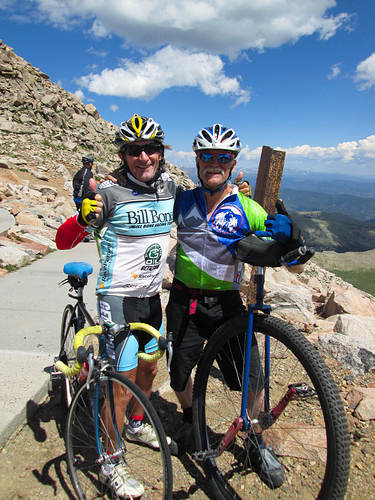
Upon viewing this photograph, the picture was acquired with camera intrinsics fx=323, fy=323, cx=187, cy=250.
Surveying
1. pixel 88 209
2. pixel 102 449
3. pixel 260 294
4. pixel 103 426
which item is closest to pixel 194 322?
pixel 260 294

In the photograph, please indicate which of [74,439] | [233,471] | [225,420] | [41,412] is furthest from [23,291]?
[233,471]

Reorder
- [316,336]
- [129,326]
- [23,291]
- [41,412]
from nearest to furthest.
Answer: [129,326] → [41,412] → [316,336] → [23,291]

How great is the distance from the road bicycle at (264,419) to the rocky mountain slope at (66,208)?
0.73 meters

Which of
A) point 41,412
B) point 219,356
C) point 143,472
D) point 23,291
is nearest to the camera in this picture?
point 143,472

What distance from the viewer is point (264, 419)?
2.46 metres

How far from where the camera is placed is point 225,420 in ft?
10.6

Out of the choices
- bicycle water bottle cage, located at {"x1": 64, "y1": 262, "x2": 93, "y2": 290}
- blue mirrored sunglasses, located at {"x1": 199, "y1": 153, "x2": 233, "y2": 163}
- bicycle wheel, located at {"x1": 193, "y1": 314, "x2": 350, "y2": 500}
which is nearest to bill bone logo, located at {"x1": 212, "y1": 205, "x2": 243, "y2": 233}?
blue mirrored sunglasses, located at {"x1": 199, "y1": 153, "x2": 233, "y2": 163}

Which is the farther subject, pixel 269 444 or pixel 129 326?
pixel 269 444

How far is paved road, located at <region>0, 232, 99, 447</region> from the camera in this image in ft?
9.88

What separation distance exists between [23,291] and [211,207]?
464 centimetres

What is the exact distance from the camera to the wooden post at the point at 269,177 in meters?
4.05

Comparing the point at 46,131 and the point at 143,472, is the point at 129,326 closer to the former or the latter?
the point at 143,472

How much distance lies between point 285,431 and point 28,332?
3.45 m

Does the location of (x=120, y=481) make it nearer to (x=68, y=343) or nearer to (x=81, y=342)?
(x=81, y=342)
